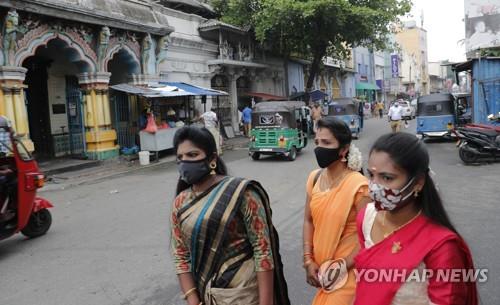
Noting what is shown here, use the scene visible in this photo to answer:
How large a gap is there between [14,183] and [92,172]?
6.91 meters

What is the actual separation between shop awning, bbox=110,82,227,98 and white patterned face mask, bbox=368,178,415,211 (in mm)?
13337

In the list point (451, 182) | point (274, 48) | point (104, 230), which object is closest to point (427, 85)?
point (274, 48)

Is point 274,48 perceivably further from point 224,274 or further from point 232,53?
point 224,274

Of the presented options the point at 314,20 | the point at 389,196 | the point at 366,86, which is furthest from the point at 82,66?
the point at 366,86

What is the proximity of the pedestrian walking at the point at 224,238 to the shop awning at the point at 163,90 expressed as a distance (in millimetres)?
12643

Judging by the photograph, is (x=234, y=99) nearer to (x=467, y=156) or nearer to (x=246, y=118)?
(x=246, y=118)

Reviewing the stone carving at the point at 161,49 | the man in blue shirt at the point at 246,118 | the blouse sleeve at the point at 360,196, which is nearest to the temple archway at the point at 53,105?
the stone carving at the point at 161,49

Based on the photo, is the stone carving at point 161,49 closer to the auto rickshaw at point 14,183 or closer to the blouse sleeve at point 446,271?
the auto rickshaw at point 14,183

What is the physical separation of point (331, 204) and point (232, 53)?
20495mm

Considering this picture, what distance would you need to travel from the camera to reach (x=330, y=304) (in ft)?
7.29

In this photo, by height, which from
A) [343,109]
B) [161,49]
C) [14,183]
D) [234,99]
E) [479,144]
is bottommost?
[479,144]

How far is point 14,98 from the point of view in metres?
11.6

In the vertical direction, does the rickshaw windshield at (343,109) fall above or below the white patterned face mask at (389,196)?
above

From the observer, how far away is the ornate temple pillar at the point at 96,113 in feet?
46.1
